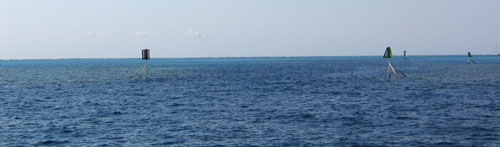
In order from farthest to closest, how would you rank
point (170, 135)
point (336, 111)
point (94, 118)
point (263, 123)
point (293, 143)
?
point (336, 111), point (94, 118), point (263, 123), point (170, 135), point (293, 143)

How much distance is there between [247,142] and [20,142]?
471 inches

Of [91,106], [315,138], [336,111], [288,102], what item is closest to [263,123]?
[315,138]

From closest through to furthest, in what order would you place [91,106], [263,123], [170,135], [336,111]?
1. [170,135]
2. [263,123]
3. [336,111]
4. [91,106]

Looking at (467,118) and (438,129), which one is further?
(467,118)

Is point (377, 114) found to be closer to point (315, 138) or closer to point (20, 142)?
point (315, 138)

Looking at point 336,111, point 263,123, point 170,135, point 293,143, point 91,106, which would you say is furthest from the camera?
point 91,106

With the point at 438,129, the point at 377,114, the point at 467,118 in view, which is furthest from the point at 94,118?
the point at 467,118

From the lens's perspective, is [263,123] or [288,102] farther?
[288,102]

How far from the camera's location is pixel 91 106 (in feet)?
133

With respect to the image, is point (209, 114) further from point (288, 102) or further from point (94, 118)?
point (288, 102)

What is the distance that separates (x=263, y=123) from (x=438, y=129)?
10607 millimetres

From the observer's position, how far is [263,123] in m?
29.4

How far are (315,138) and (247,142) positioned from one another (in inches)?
148

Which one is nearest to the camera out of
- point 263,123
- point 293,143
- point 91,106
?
point 293,143
